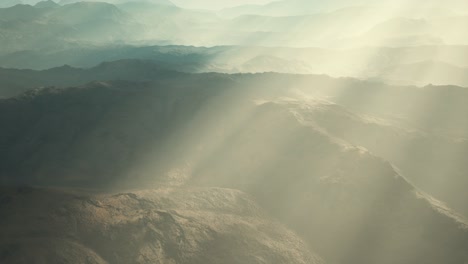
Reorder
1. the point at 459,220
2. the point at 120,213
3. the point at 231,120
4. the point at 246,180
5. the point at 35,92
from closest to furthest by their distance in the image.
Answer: the point at 120,213 < the point at 459,220 < the point at 246,180 < the point at 231,120 < the point at 35,92

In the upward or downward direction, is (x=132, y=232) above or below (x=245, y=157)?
above

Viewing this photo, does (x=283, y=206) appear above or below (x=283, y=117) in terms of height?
below

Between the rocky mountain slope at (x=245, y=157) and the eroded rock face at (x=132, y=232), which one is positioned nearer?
the eroded rock face at (x=132, y=232)

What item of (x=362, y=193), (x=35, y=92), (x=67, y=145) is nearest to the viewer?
(x=362, y=193)

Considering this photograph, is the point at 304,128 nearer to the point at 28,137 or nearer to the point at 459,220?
the point at 459,220

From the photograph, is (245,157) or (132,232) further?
(245,157)

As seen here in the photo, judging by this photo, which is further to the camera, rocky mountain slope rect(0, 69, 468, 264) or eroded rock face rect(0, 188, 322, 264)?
rocky mountain slope rect(0, 69, 468, 264)

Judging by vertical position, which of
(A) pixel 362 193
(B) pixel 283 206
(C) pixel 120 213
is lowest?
(B) pixel 283 206

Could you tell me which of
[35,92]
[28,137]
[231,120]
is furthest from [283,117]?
[35,92]
